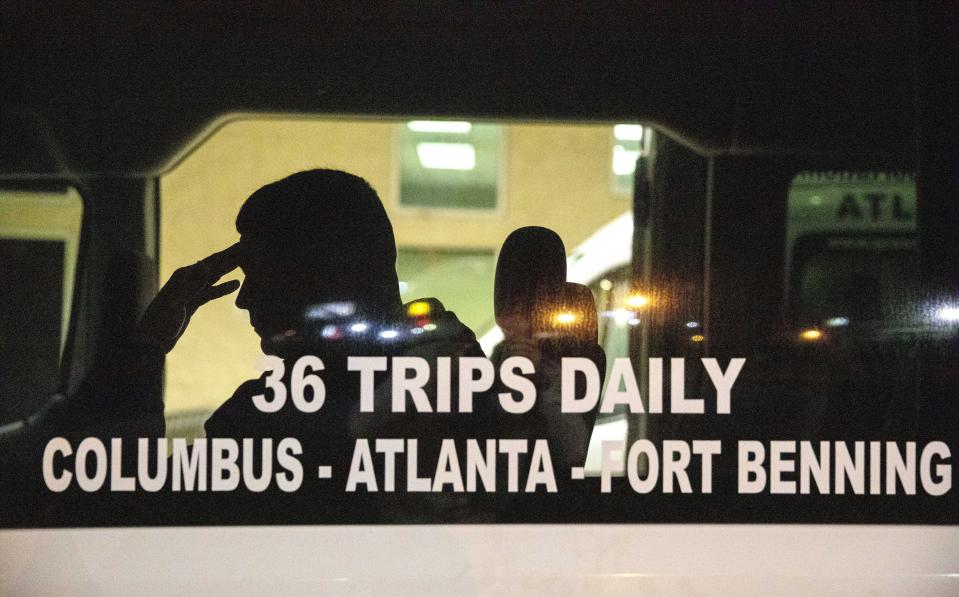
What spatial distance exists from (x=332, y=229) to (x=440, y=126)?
290 millimetres

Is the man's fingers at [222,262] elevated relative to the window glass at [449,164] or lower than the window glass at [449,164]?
lower

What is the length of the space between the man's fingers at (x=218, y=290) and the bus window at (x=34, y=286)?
0.26m

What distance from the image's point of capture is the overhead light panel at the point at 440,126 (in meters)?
1.76

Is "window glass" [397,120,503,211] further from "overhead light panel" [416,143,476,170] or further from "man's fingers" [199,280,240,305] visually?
"man's fingers" [199,280,240,305]

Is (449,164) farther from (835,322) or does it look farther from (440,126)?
(835,322)

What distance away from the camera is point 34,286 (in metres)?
1.75

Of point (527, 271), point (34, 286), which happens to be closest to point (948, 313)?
point (527, 271)

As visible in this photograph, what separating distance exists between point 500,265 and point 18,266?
0.92 metres

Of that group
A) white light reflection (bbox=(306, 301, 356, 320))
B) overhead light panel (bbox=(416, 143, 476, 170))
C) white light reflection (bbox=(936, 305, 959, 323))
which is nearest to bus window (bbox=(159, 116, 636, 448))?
overhead light panel (bbox=(416, 143, 476, 170))

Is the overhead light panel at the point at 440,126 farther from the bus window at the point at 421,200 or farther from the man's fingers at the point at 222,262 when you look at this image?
the man's fingers at the point at 222,262

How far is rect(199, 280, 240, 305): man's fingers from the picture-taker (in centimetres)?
174

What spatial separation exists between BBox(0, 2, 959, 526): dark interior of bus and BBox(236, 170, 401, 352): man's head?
6.3 inches

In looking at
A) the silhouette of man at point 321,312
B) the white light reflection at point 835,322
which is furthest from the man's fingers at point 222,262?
the white light reflection at point 835,322

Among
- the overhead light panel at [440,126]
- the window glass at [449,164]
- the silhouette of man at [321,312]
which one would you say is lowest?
the silhouette of man at [321,312]
